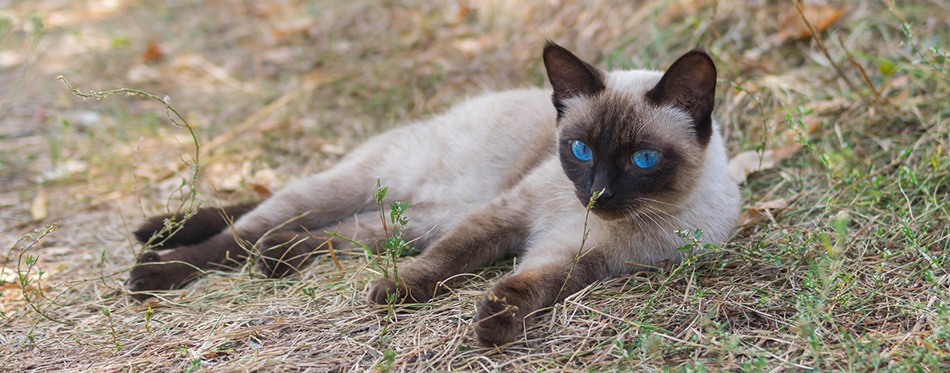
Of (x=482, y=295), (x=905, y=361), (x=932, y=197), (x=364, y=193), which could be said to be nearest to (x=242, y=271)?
(x=364, y=193)

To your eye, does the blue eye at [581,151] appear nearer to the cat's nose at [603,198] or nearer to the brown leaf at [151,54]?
the cat's nose at [603,198]

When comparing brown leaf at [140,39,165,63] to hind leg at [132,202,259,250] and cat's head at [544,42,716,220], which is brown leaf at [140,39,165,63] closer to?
hind leg at [132,202,259,250]

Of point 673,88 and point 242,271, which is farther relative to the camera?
point 242,271

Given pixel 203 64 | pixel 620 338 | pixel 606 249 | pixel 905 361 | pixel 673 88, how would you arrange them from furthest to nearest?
pixel 203 64, pixel 606 249, pixel 673 88, pixel 620 338, pixel 905 361

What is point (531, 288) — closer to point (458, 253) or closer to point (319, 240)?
point (458, 253)

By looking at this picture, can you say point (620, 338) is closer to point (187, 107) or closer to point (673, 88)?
point (673, 88)

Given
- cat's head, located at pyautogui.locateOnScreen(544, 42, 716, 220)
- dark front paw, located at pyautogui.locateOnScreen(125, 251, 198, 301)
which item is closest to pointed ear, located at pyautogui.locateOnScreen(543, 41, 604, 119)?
cat's head, located at pyautogui.locateOnScreen(544, 42, 716, 220)

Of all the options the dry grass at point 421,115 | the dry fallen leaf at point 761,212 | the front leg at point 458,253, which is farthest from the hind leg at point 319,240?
the dry fallen leaf at point 761,212
